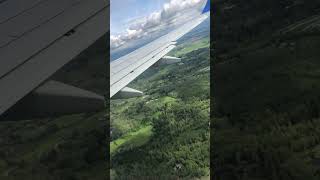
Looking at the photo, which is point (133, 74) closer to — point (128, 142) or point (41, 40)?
point (41, 40)

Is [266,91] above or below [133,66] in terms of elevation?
below

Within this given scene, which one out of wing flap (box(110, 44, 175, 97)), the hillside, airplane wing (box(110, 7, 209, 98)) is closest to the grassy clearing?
the hillside

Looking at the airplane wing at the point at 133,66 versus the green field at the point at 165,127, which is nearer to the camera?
the airplane wing at the point at 133,66

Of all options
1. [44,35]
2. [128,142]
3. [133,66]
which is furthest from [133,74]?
[128,142]

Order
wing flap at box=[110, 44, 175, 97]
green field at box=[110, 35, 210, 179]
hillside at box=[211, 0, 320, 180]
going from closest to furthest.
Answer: wing flap at box=[110, 44, 175, 97] < hillside at box=[211, 0, 320, 180] < green field at box=[110, 35, 210, 179]

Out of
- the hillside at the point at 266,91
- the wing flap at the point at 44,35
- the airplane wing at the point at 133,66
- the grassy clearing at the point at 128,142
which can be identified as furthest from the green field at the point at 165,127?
the wing flap at the point at 44,35

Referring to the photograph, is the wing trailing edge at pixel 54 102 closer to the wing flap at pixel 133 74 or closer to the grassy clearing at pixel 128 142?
the wing flap at pixel 133 74

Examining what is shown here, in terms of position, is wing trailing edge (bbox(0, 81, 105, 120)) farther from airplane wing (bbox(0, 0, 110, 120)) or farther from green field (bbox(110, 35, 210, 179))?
green field (bbox(110, 35, 210, 179))

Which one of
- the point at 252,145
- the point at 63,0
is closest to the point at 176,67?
the point at 252,145

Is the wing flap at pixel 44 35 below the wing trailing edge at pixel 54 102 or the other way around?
the other way around
